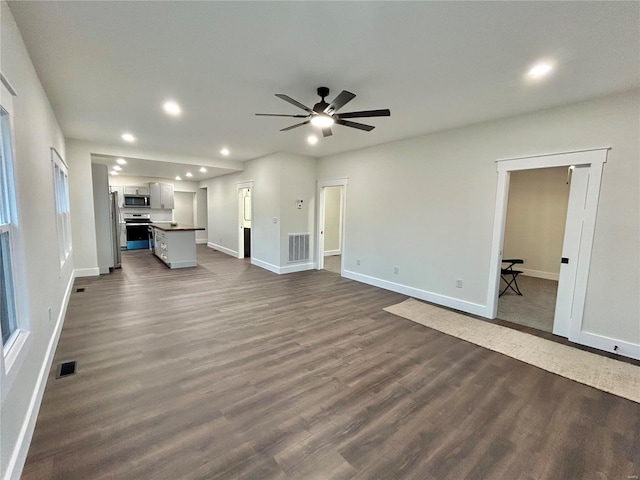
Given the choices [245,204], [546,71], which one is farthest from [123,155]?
[546,71]

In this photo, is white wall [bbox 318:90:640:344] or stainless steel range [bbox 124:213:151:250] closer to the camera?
white wall [bbox 318:90:640:344]

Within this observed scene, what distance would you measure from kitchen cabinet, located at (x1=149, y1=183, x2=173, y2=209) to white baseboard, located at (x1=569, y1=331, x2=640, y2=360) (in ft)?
36.4

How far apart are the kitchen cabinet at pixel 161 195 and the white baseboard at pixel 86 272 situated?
450cm

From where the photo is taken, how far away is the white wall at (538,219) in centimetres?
600

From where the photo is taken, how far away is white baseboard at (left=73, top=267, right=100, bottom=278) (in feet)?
18.3

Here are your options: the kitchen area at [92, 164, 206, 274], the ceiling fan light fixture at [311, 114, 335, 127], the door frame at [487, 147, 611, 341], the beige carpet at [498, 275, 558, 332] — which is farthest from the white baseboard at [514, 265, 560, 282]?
the kitchen area at [92, 164, 206, 274]

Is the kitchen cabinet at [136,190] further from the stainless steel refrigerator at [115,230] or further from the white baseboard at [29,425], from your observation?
the white baseboard at [29,425]

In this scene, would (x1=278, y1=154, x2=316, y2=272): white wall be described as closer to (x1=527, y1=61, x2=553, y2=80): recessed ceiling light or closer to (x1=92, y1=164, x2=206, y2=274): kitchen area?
(x1=92, y1=164, x2=206, y2=274): kitchen area

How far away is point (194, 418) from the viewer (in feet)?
6.46

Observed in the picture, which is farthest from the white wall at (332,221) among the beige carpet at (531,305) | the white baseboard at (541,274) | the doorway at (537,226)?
the white baseboard at (541,274)

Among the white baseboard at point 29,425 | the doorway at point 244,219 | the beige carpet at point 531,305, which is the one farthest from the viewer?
the doorway at point 244,219

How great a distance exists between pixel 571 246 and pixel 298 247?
15.9ft

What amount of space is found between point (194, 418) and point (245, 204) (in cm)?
700

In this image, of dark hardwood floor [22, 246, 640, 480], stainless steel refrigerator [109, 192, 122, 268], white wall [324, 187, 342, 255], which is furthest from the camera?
white wall [324, 187, 342, 255]
